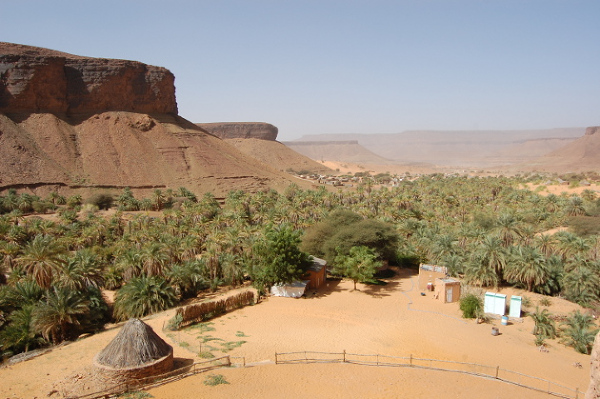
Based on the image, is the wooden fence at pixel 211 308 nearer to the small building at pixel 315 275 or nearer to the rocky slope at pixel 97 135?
the small building at pixel 315 275

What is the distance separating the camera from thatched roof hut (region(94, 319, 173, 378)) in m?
17.3

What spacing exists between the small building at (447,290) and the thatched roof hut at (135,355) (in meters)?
19.0

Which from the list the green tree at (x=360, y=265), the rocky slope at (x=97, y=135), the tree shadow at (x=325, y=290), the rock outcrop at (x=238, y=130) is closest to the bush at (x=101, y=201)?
the rocky slope at (x=97, y=135)

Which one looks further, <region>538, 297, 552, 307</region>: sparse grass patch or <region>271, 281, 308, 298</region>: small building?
<region>271, 281, 308, 298</region>: small building

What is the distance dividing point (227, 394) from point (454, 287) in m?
18.9

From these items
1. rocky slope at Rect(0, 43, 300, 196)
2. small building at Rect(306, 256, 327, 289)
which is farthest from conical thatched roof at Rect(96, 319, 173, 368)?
rocky slope at Rect(0, 43, 300, 196)

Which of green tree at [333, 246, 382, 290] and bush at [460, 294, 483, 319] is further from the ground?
green tree at [333, 246, 382, 290]

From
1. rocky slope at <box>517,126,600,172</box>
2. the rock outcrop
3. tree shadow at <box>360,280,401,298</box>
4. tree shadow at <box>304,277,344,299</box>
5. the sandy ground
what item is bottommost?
tree shadow at <box>304,277,344,299</box>

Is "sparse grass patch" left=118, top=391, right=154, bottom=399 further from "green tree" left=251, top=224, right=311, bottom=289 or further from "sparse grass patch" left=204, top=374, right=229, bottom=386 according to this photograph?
"green tree" left=251, top=224, right=311, bottom=289

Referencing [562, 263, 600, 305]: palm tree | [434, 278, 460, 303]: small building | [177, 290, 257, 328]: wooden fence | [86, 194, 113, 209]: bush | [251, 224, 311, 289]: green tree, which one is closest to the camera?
[177, 290, 257, 328]: wooden fence

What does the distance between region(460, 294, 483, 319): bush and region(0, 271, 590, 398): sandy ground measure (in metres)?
0.67

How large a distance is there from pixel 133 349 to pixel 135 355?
0.26 meters

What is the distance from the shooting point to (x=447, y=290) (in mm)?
29500

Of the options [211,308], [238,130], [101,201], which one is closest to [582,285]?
[211,308]
